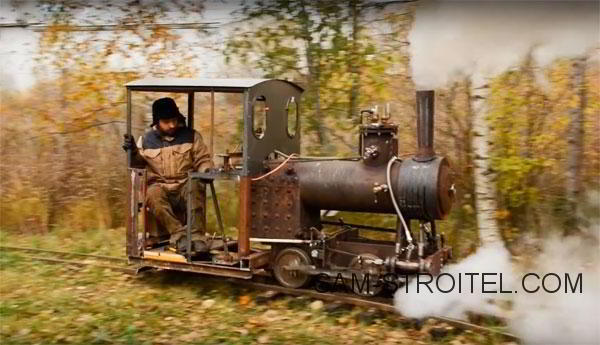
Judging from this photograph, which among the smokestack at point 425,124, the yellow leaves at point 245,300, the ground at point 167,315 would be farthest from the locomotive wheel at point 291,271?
the smokestack at point 425,124

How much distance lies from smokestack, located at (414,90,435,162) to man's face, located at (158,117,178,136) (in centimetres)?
282

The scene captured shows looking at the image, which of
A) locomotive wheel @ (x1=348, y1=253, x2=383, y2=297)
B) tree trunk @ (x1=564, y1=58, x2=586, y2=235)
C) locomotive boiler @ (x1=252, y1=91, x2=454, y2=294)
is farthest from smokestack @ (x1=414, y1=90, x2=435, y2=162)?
tree trunk @ (x1=564, y1=58, x2=586, y2=235)

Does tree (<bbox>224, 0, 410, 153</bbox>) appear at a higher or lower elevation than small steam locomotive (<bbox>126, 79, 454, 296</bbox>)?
higher

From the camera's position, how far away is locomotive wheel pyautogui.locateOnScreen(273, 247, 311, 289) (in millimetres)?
6969

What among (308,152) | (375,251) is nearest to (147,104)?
(308,152)

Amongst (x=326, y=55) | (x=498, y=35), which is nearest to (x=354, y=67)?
(x=326, y=55)

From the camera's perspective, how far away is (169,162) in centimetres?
766

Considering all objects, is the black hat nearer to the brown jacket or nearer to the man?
the man

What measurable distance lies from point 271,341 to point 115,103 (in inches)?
254

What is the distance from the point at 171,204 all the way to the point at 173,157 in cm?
54

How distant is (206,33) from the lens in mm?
11180

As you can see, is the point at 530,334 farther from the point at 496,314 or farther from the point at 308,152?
the point at 308,152

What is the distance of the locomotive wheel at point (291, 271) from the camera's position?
6.97 meters

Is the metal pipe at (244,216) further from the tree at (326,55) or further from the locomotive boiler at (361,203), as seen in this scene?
the tree at (326,55)
